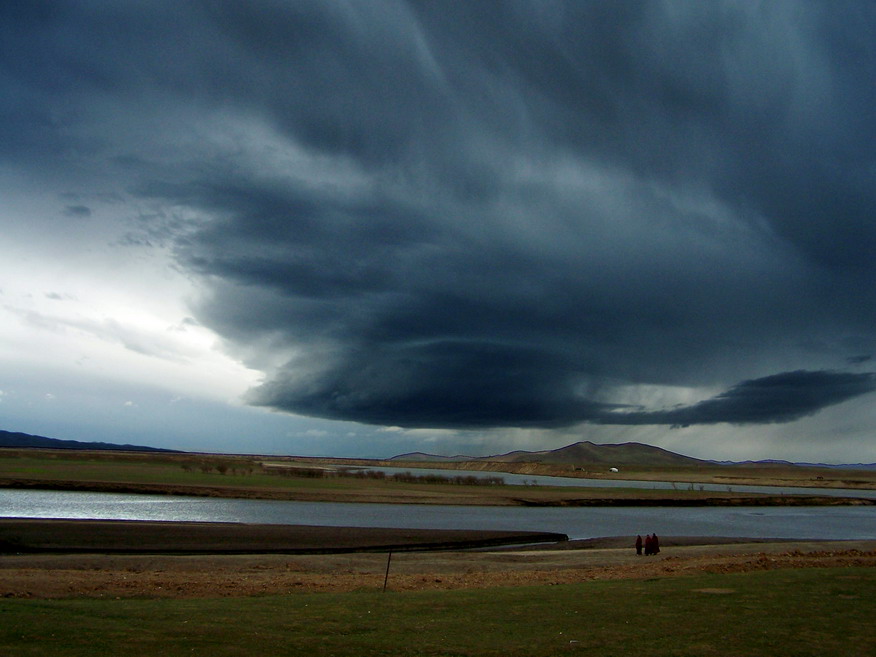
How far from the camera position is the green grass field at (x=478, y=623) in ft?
39.4

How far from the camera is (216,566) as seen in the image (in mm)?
30297

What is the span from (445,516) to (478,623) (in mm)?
52612

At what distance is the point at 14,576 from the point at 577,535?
38.6m

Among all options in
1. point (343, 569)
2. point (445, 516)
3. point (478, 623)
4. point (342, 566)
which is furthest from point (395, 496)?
point (478, 623)

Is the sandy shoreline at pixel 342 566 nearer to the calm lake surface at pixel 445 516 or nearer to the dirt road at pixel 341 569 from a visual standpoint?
the dirt road at pixel 341 569

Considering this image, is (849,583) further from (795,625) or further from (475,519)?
(475,519)

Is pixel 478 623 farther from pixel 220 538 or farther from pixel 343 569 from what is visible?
pixel 220 538

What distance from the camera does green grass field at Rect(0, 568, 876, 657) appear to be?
1201 cm

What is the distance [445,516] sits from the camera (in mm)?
66062

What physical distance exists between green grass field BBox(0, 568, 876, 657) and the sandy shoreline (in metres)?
3.82

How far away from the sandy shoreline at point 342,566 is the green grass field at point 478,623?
3.82m

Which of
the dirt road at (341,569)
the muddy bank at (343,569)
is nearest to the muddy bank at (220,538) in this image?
the dirt road at (341,569)

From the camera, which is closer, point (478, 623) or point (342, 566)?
point (478, 623)

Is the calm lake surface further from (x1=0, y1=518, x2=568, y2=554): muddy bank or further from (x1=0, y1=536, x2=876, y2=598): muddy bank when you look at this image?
(x1=0, y1=536, x2=876, y2=598): muddy bank
